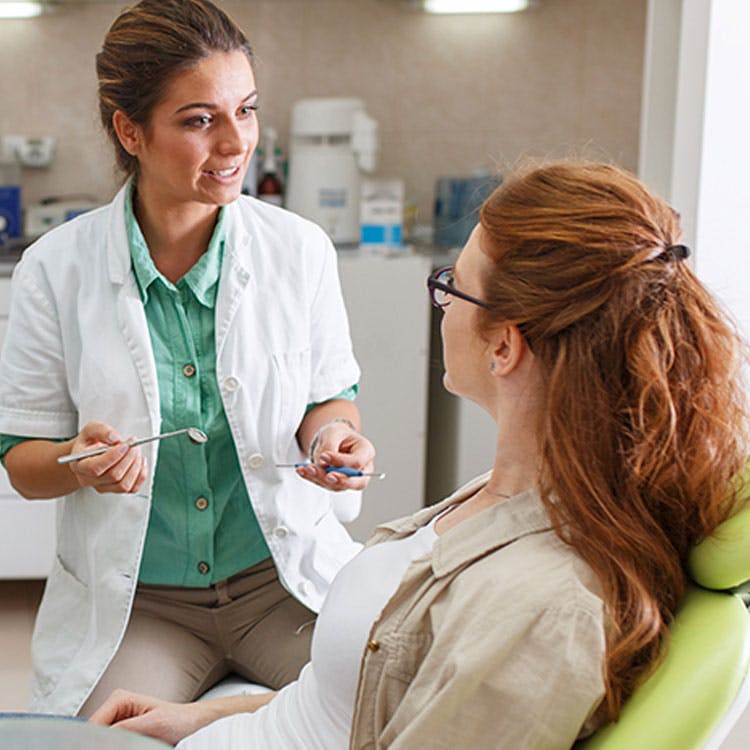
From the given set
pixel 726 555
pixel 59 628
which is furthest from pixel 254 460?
pixel 726 555

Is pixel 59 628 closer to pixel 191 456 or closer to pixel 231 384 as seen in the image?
pixel 191 456

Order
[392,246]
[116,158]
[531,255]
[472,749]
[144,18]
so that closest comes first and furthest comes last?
1. [472,749]
2. [531,255]
3. [144,18]
4. [116,158]
5. [392,246]

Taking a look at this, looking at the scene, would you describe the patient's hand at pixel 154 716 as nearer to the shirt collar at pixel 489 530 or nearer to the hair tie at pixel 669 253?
the shirt collar at pixel 489 530

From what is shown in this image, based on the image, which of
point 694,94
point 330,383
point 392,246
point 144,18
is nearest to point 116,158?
point 144,18

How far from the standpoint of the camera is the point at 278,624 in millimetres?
1458

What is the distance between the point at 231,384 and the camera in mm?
1462

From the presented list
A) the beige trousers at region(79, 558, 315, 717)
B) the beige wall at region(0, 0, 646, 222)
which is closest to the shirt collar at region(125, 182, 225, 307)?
the beige trousers at region(79, 558, 315, 717)

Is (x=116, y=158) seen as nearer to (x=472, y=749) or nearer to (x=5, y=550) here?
(x=472, y=749)

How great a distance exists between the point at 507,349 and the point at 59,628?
0.82 m

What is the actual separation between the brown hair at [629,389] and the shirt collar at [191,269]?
0.62 m

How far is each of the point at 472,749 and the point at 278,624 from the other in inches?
25.0

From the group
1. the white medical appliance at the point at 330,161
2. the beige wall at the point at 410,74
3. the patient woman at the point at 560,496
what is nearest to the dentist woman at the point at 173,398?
the patient woman at the point at 560,496

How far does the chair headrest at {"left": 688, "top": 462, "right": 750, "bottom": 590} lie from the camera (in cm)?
87

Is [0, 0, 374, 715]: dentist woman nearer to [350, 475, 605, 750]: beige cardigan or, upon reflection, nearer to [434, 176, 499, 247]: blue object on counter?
[350, 475, 605, 750]: beige cardigan
